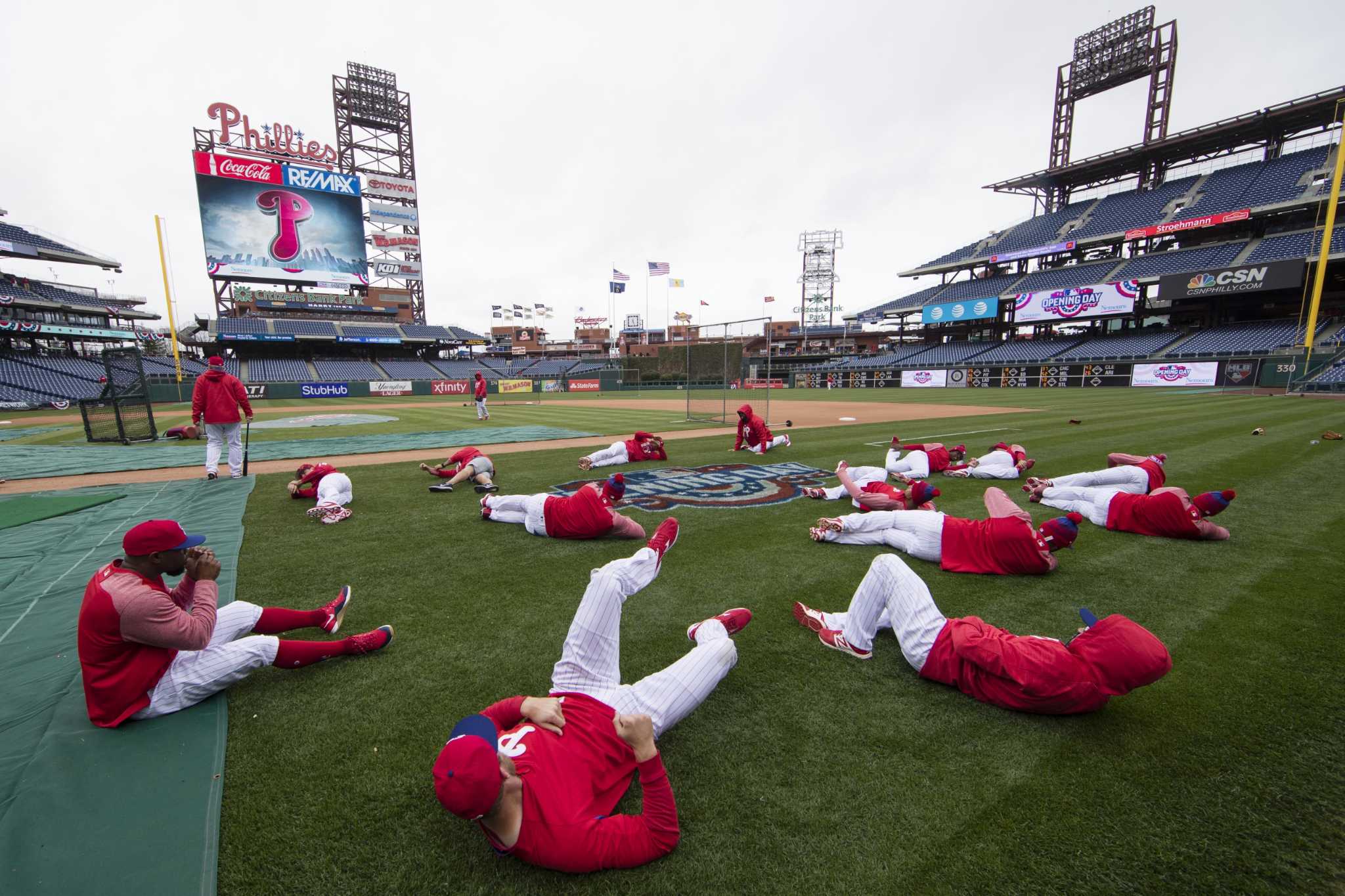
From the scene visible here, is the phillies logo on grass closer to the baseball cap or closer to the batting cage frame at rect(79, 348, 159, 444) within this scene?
the baseball cap

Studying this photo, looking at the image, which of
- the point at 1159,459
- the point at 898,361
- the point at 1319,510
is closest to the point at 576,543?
the point at 1159,459

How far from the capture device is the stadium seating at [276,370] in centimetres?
4244

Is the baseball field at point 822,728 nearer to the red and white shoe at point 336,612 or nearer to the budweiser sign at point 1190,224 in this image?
the red and white shoe at point 336,612

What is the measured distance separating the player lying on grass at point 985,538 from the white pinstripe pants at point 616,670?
2.78 meters

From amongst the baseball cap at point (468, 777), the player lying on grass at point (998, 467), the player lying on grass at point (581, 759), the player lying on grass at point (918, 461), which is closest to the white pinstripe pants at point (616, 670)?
the player lying on grass at point (581, 759)

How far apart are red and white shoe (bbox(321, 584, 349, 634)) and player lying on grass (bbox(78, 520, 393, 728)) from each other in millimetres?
489

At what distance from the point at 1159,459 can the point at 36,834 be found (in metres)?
9.81

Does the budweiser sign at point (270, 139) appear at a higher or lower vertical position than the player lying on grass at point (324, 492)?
higher

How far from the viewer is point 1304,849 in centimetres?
204

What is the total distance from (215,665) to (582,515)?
306 centimetres

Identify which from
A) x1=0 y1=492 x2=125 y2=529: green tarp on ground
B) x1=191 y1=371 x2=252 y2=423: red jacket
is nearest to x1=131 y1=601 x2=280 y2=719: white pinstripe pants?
x1=0 y1=492 x2=125 y2=529: green tarp on ground

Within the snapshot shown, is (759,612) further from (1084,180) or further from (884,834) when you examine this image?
(1084,180)

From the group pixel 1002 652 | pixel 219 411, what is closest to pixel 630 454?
pixel 219 411

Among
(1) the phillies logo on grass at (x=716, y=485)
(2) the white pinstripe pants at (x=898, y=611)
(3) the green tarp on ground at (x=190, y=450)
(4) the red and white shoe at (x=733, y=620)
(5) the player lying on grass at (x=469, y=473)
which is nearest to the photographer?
(2) the white pinstripe pants at (x=898, y=611)
